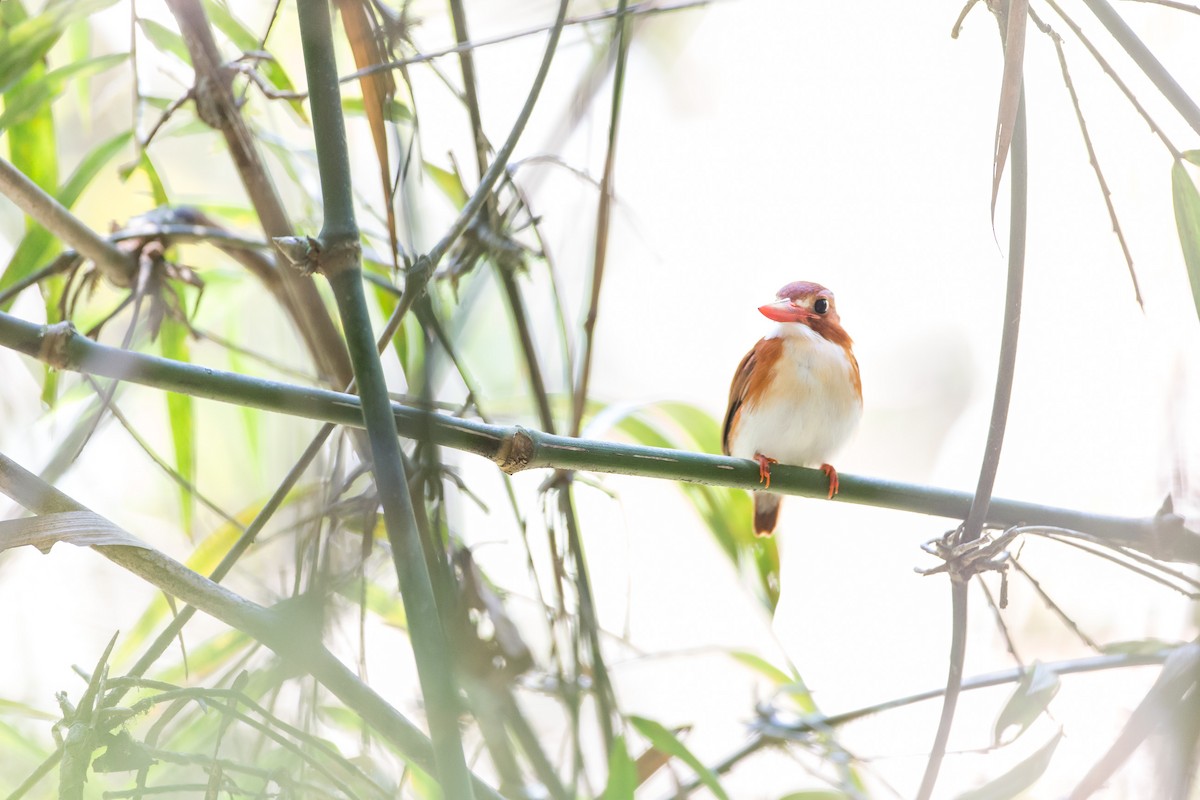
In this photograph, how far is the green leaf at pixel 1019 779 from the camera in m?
0.81

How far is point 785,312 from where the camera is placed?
174cm

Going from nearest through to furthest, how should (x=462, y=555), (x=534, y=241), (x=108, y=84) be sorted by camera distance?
(x=462, y=555), (x=534, y=241), (x=108, y=84)

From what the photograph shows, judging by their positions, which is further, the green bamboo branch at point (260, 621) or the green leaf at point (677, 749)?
the green leaf at point (677, 749)

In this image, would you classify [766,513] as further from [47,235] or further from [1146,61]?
[1146,61]

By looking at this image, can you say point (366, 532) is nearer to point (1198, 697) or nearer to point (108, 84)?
point (1198, 697)

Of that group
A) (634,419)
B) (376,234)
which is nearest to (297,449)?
(376,234)

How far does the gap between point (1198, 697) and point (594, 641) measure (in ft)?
1.30

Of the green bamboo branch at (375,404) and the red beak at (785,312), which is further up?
the red beak at (785,312)

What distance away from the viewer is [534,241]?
1078 mm

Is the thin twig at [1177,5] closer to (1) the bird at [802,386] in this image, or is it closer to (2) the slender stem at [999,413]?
(2) the slender stem at [999,413]

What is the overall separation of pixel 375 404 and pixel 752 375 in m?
1.43

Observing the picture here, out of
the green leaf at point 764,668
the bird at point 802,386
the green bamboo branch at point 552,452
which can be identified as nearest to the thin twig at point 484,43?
the green bamboo branch at point 552,452

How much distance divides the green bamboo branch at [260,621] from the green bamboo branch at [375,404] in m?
0.07

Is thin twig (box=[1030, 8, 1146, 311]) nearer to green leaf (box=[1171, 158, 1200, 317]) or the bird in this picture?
green leaf (box=[1171, 158, 1200, 317])
